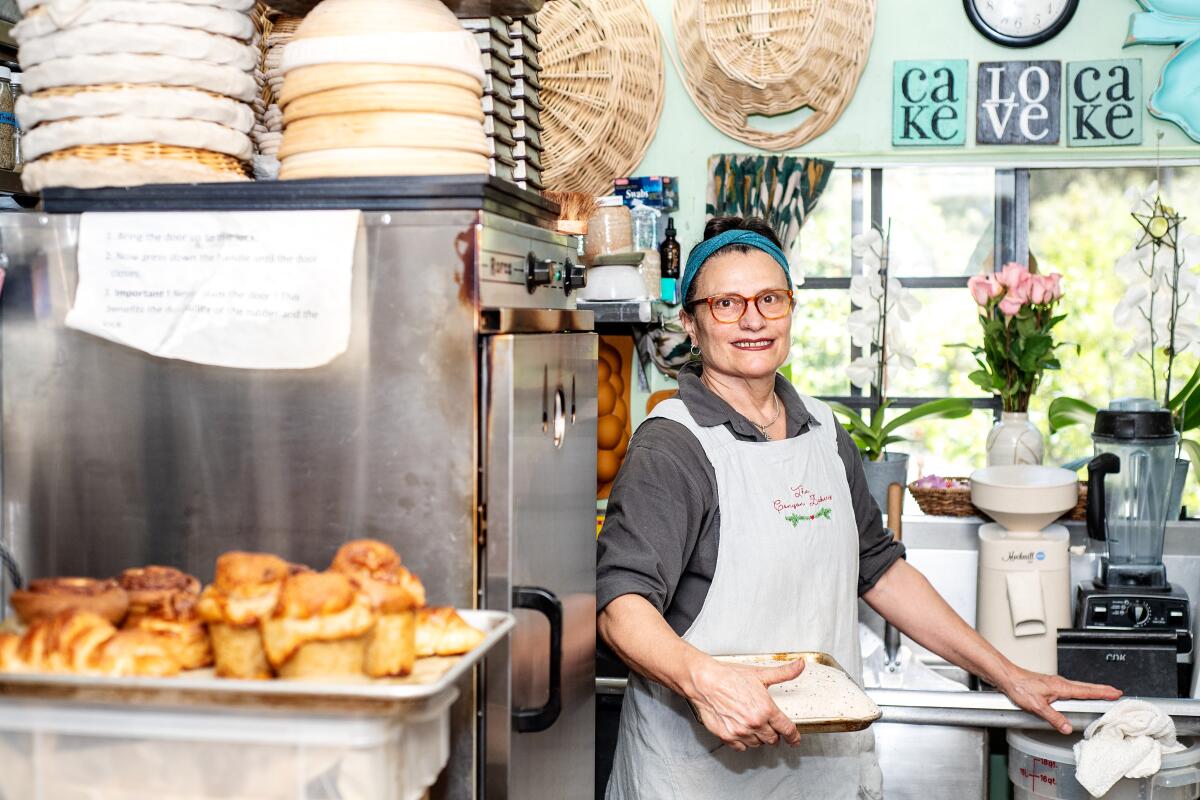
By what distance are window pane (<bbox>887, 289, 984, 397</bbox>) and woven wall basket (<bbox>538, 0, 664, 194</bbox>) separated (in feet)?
4.26

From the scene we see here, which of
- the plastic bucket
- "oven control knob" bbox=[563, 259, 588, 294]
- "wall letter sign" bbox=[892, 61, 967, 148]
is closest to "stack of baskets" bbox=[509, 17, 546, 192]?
"oven control knob" bbox=[563, 259, 588, 294]

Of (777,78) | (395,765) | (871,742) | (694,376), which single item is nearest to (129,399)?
(395,765)

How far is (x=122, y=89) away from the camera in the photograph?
1.41 m

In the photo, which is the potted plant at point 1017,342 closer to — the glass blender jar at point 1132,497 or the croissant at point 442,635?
the glass blender jar at point 1132,497

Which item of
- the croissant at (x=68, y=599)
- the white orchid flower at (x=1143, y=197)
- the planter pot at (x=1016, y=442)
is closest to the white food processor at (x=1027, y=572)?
the planter pot at (x=1016, y=442)

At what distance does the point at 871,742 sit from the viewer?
2252 mm

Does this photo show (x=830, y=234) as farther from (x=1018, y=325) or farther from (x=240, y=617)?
(x=240, y=617)

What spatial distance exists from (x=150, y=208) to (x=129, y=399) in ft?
0.76

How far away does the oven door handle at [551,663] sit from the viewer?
1449mm

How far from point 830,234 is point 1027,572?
1.83m

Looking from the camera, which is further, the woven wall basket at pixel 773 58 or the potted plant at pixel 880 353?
the woven wall basket at pixel 773 58

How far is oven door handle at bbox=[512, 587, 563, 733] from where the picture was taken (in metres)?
1.45

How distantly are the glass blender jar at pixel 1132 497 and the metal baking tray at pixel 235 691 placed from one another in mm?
2392

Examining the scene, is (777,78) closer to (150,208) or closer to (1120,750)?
(1120,750)
